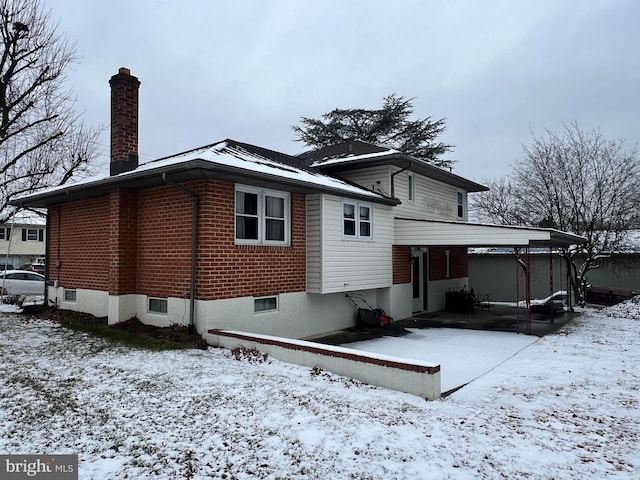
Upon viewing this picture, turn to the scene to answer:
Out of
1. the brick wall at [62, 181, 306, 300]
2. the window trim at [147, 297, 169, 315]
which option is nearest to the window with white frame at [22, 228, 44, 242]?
the brick wall at [62, 181, 306, 300]

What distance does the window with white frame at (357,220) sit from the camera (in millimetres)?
11336

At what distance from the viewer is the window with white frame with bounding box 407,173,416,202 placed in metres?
14.4

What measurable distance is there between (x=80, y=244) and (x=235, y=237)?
5.19 meters

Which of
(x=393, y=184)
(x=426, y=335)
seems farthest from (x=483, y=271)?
(x=426, y=335)

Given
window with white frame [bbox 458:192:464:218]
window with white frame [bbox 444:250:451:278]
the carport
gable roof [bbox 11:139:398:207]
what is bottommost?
window with white frame [bbox 444:250:451:278]

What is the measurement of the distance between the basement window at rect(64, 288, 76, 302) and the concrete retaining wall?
5.86 metres

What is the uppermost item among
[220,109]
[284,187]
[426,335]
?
[220,109]

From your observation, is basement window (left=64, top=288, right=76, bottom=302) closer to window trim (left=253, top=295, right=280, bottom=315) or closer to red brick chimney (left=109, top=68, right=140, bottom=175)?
red brick chimney (left=109, top=68, right=140, bottom=175)

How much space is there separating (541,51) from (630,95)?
723 cm

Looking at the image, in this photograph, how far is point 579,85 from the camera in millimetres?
23656

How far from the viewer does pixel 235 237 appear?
9000 mm

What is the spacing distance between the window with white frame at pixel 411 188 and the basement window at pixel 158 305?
844 centimetres

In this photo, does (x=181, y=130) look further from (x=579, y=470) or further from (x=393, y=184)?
(x=579, y=470)

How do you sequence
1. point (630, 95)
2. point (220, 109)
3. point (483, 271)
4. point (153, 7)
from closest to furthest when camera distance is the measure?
1. point (153, 7)
2. point (630, 95)
3. point (483, 271)
4. point (220, 109)
